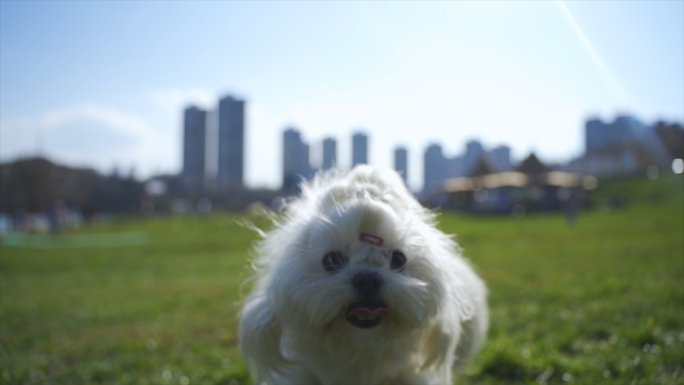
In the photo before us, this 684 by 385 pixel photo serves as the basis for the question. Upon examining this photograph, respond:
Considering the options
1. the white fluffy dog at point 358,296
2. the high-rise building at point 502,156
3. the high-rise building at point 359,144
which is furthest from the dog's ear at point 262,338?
the high-rise building at point 502,156

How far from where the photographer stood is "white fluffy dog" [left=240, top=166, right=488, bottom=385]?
2215 millimetres

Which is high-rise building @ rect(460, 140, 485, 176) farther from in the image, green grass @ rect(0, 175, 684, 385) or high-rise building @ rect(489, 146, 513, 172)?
green grass @ rect(0, 175, 684, 385)

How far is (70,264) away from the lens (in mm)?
13859

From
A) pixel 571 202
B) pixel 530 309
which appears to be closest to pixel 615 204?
pixel 571 202

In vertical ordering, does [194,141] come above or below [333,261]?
above

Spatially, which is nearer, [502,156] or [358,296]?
[358,296]

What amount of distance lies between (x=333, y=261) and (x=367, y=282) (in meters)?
0.23

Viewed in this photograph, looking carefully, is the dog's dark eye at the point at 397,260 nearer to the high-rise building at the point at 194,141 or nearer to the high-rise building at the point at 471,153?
the high-rise building at the point at 471,153

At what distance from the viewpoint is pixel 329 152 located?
178 inches

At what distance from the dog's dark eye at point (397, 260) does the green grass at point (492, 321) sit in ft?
3.93

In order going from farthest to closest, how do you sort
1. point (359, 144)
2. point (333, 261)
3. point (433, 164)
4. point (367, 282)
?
point (433, 164) < point (359, 144) < point (333, 261) < point (367, 282)

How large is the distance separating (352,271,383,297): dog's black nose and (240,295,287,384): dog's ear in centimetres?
54

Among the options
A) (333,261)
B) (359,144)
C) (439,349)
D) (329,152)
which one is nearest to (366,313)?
(333,261)

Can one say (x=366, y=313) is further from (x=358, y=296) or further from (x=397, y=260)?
(x=397, y=260)
